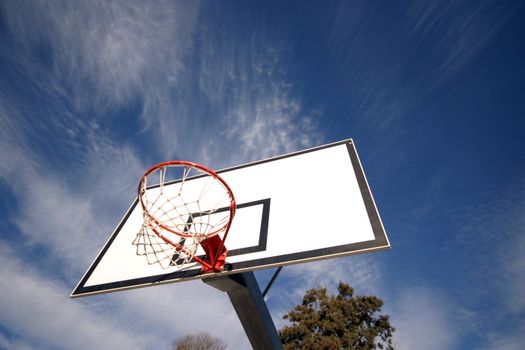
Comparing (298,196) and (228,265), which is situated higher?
(298,196)

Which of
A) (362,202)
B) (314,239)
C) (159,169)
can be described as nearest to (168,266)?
(159,169)

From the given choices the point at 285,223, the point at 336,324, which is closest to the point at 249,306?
the point at 285,223

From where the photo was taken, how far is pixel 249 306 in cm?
279

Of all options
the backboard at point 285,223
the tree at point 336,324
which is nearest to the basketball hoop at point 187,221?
the backboard at point 285,223

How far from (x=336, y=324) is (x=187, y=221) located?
14.5 meters

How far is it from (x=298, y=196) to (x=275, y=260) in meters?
0.97

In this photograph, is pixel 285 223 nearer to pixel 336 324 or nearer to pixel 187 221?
pixel 187 221

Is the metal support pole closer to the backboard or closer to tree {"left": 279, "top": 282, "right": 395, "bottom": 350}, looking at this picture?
the backboard

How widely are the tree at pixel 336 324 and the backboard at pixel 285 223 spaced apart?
13680mm

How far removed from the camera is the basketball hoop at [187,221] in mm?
2641

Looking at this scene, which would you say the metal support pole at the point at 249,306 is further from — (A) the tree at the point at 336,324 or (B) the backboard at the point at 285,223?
(A) the tree at the point at 336,324

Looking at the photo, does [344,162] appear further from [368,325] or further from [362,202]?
[368,325]

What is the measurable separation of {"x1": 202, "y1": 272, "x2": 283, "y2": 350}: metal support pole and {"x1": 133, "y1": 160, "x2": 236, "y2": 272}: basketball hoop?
192 millimetres

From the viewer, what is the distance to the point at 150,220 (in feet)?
9.23
